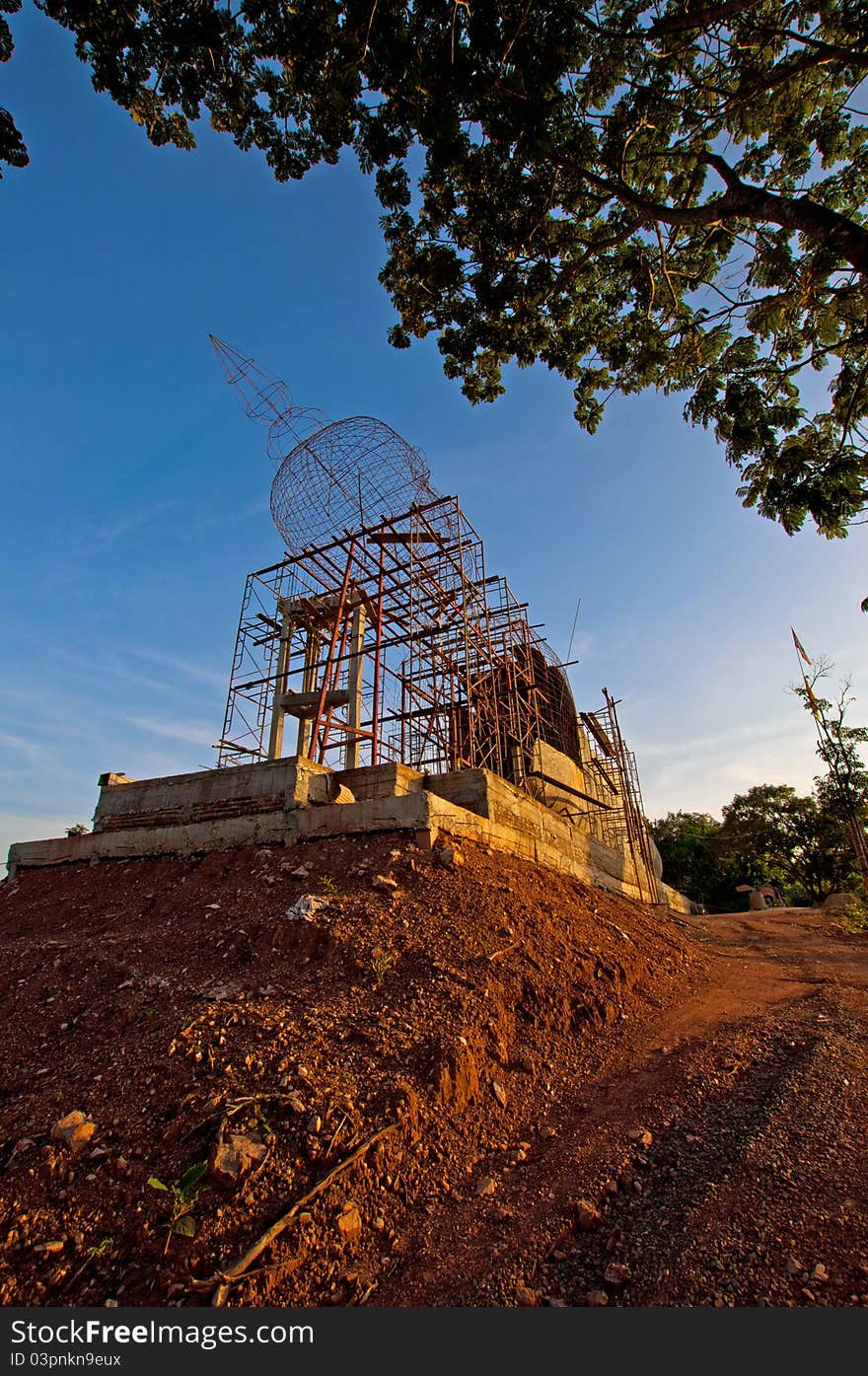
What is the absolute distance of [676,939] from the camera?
1128 cm

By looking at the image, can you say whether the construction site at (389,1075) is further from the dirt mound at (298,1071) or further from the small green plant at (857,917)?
the small green plant at (857,917)

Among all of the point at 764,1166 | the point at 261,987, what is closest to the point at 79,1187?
the point at 261,987

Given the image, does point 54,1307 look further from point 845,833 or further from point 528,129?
point 845,833

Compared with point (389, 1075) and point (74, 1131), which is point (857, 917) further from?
point (74, 1131)

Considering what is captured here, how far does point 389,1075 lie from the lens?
4578 mm

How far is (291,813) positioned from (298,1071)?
15.8 ft

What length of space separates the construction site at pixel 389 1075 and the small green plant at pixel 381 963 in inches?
1.2

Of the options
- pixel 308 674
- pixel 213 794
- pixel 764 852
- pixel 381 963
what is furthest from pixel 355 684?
pixel 764 852

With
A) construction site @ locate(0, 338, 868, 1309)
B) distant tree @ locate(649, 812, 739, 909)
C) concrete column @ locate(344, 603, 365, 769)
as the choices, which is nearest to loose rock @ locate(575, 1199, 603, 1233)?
construction site @ locate(0, 338, 868, 1309)

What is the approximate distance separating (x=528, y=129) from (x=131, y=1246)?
371 inches

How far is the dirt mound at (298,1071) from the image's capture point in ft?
10.8

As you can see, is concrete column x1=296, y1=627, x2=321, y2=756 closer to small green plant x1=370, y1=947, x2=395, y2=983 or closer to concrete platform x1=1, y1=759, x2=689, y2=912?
concrete platform x1=1, y1=759, x2=689, y2=912

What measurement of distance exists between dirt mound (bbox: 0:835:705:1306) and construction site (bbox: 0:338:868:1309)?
22mm

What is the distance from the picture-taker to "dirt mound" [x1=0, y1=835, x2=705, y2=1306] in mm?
3277
